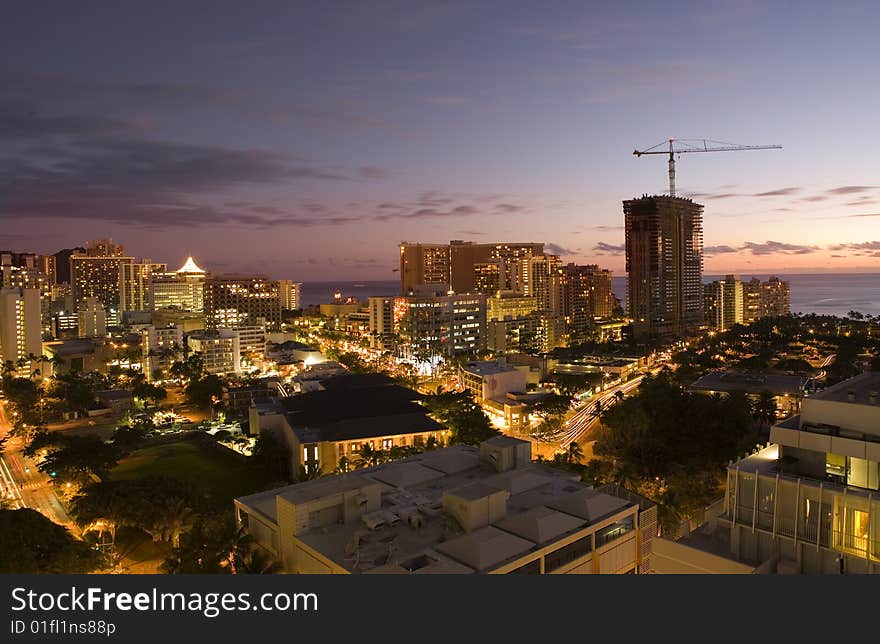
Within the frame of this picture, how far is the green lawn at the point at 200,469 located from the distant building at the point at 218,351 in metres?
22.0

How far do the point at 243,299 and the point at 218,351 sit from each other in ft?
108

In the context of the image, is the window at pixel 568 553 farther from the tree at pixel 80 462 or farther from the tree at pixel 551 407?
the tree at pixel 551 407

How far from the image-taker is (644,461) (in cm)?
2269

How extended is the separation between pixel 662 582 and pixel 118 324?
290 feet

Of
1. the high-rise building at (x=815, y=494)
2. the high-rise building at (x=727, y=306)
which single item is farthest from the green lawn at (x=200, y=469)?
the high-rise building at (x=727, y=306)

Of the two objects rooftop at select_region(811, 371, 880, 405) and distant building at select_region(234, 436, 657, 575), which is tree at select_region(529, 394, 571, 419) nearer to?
distant building at select_region(234, 436, 657, 575)

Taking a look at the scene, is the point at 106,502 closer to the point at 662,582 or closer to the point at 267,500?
the point at 267,500

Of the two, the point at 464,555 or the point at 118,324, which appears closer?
the point at 464,555

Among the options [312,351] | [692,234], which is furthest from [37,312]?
[692,234]

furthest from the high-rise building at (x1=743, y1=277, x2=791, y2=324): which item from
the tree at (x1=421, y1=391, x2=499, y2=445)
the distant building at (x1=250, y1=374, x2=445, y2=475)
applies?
the distant building at (x1=250, y1=374, x2=445, y2=475)

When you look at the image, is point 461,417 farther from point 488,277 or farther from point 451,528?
point 488,277

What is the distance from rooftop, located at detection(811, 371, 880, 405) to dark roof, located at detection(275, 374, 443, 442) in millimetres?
16204

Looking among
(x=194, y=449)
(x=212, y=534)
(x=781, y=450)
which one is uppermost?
(x=781, y=450)

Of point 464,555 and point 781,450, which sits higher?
point 781,450
